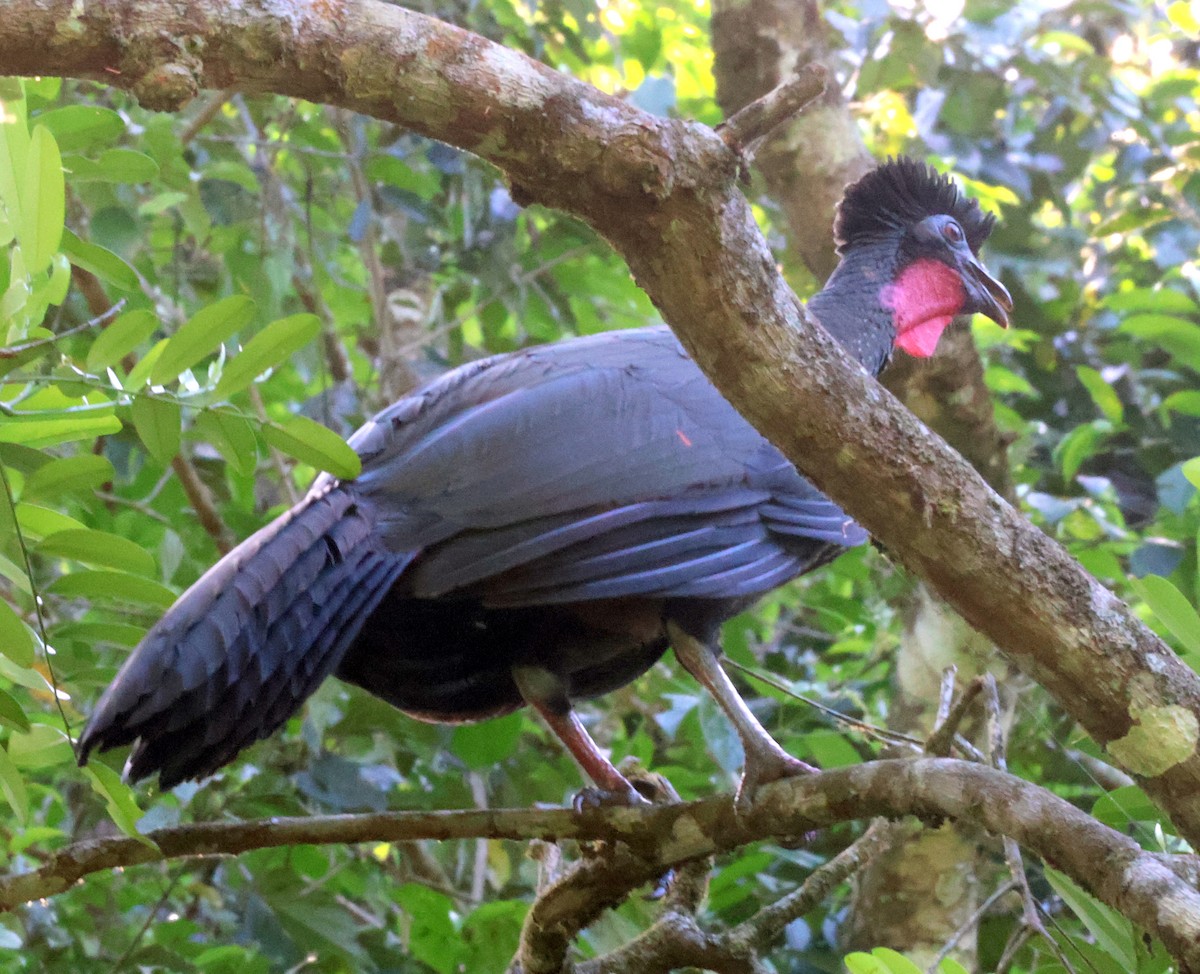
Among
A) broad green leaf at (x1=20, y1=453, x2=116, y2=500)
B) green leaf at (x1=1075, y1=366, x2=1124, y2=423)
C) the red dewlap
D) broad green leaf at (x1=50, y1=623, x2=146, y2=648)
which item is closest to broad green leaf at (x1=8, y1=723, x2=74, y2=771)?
broad green leaf at (x1=50, y1=623, x2=146, y2=648)

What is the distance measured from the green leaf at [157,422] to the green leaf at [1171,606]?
1183 mm

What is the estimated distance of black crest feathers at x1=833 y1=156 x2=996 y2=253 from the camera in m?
2.99

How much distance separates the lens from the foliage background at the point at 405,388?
158 centimetres

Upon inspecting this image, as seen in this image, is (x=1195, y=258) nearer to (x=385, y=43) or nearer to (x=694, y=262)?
(x=694, y=262)

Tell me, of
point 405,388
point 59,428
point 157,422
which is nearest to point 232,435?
point 157,422

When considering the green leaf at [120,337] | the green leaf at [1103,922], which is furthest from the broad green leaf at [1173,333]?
the green leaf at [120,337]

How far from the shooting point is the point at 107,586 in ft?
5.12

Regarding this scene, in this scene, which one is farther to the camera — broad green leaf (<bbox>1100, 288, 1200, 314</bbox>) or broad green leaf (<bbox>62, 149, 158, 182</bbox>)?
broad green leaf (<bbox>1100, 288, 1200, 314</bbox>)

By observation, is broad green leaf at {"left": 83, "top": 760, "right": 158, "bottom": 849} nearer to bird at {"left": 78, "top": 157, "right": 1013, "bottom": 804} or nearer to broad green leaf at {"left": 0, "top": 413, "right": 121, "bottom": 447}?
bird at {"left": 78, "top": 157, "right": 1013, "bottom": 804}

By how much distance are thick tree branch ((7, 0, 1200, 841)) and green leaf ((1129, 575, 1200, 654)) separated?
2.9 inches

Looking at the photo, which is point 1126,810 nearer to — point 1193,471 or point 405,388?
point 1193,471

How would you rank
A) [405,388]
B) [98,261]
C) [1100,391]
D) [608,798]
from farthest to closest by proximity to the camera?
1. [405,388]
2. [1100,391]
3. [608,798]
4. [98,261]

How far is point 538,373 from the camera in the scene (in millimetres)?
2324

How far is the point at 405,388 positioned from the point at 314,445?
2081 mm
